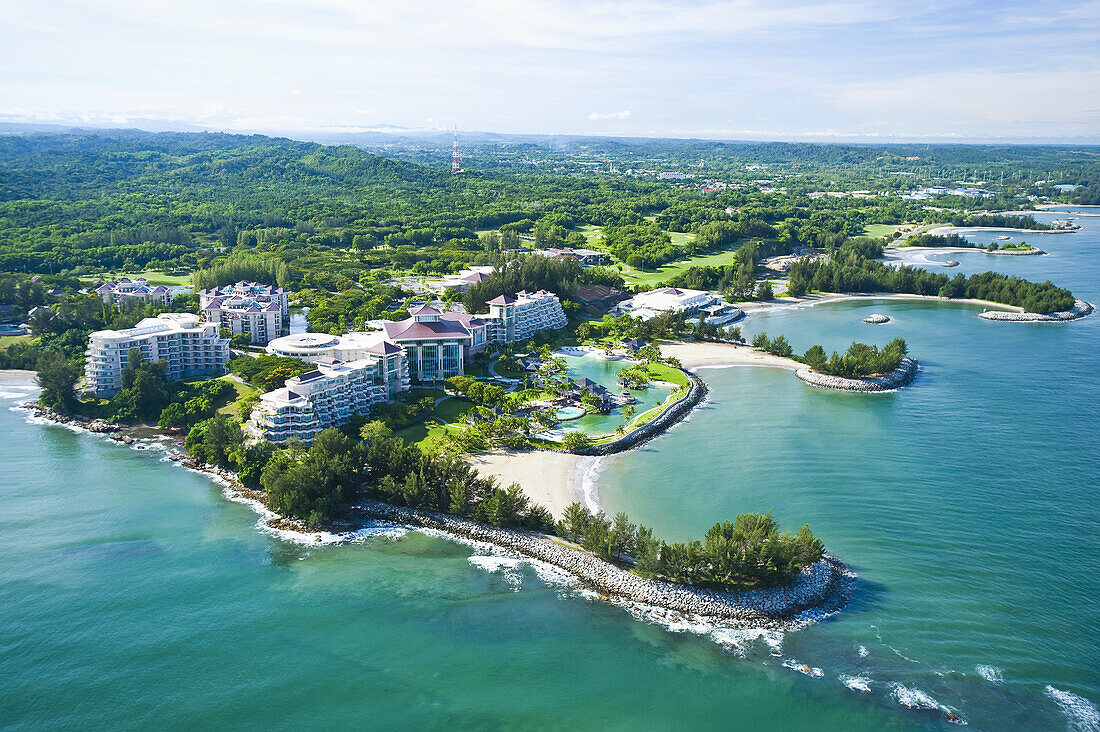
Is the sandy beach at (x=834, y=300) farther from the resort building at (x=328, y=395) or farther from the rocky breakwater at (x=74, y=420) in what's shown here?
the rocky breakwater at (x=74, y=420)

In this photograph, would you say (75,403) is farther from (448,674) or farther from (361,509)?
(448,674)

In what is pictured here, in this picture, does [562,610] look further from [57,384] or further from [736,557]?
[57,384]

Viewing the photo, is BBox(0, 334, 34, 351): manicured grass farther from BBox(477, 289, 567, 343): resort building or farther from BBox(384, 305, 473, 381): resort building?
BBox(477, 289, 567, 343): resort building

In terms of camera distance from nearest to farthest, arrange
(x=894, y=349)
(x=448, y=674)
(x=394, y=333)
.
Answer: (x=448, y=674), (x=394, y=333), (x=894, y=349)

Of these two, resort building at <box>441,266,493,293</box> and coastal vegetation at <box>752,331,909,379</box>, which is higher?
resort building at <box>441,266,493,293</box>

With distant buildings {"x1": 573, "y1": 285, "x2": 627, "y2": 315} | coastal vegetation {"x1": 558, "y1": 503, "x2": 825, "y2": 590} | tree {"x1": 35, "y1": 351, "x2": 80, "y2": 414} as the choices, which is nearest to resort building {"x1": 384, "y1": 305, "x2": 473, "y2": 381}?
tree {"x1": 35, "y1": 351, "x2": 80, "y2": 414}

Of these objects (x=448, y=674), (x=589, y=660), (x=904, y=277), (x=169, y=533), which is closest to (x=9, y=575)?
(x=169, y=533)

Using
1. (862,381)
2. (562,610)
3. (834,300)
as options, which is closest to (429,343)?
(562,610)
